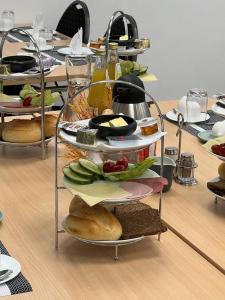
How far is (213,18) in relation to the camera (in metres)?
4.99

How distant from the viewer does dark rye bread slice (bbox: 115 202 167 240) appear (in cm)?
151

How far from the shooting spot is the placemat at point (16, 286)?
134cm

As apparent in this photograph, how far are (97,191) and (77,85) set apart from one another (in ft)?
2.37

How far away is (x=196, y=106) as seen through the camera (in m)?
2.41

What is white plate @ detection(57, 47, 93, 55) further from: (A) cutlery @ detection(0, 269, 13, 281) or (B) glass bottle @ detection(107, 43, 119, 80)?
(A) cutlery @ detection(0, 269, 13, 281)

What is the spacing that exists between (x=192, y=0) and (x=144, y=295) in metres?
3.84

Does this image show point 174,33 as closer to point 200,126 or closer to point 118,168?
point 200,126

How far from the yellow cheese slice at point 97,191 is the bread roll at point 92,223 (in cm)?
5

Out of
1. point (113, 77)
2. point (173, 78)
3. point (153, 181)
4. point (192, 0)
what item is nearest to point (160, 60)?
point (173, 78)

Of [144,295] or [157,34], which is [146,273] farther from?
[157,34]

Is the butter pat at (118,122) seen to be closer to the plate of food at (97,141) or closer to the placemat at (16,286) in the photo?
the plate of food at (97,141)

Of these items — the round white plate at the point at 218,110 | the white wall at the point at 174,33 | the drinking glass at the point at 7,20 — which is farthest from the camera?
the white wall at the point at 174,33

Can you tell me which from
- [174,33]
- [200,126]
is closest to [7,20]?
[174,33]

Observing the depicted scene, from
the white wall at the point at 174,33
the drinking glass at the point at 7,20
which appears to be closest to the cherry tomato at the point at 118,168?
the drinking glass at the point at 7,20
